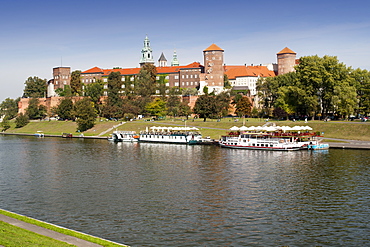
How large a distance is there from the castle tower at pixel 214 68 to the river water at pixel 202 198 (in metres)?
120

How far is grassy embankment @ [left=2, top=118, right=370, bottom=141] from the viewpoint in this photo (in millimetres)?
100188

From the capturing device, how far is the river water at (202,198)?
3334 cm

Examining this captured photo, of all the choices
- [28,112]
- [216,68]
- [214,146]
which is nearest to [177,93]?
[216,68]

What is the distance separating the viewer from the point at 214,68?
19350 centimetres

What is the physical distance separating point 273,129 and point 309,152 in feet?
43.7

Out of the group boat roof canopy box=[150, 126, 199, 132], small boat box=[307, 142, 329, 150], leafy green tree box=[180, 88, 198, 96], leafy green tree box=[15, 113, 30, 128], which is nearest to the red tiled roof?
leafy green tree box=[180, 88, 198, 96]

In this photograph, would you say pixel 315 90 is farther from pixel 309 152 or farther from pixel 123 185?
pixel 123 185

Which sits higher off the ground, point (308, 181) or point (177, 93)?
point (177, 93)

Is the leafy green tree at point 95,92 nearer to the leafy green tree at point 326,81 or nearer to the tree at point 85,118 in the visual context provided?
the tree at point 85,118

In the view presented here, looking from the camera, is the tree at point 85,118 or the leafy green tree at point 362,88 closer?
the leafy green tree at point 362,88

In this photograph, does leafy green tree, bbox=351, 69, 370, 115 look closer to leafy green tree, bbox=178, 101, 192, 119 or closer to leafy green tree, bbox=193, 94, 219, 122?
leafy green tree, bbox=193, 94, 219, 122

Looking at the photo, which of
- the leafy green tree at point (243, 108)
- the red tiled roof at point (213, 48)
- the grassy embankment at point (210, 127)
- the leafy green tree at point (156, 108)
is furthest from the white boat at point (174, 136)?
the red tiled roof at point (213, 48)

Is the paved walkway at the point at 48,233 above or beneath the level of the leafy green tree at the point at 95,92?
beneath

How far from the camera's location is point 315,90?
399ft
